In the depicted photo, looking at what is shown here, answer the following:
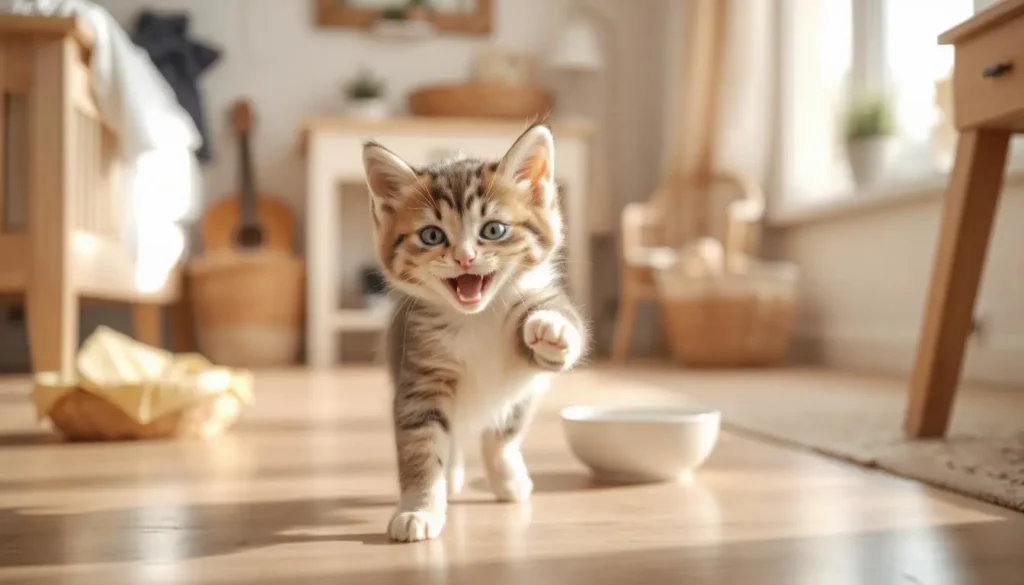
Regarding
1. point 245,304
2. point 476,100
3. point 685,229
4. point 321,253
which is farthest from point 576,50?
point 245,304

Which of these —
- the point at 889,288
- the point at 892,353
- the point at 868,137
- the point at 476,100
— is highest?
the point at 476,100

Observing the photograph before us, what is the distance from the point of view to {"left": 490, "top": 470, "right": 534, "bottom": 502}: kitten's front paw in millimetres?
1222

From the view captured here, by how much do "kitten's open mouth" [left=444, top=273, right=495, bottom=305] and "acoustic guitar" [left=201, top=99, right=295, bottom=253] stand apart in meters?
3.59

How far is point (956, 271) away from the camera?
1607mm

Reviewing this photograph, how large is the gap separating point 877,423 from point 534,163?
1.09 m

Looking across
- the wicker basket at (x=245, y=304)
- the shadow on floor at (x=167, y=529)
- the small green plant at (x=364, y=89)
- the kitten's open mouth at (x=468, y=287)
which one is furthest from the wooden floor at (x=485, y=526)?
the small green plant at (x=364, y=89)

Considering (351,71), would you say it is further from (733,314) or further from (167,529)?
(167,529)

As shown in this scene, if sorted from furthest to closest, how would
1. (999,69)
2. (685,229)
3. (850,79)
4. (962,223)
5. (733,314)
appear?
(685,229)
(850,79)
(733,314)
(962,223)
(999,69)

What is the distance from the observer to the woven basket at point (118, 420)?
1.80m

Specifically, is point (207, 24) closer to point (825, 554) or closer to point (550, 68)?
point (550, 68)

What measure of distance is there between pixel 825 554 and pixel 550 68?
167 inches

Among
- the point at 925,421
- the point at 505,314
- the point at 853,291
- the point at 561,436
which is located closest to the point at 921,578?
the point at 505,314

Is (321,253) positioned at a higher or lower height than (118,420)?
higher

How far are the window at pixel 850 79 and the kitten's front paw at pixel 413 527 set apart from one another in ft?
8.22
